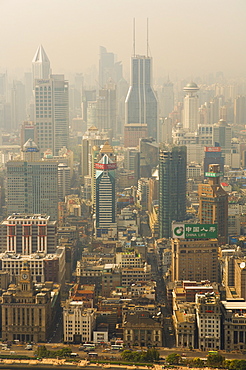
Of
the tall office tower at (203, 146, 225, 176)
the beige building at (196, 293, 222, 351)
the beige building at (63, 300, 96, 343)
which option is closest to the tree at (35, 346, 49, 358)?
the beige building at (63, 300, 96, 343)

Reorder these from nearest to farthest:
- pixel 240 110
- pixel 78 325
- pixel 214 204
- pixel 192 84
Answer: pixel 78 325, pixel 214 204, pixel 192 84, pixel 240 110

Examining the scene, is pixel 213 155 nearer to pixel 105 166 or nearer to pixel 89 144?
pixel 89 144

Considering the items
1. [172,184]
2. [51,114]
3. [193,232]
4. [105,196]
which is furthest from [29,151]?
[193,232]

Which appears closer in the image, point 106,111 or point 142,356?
point 142,356

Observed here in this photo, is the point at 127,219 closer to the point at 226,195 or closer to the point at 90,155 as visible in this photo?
the point at 226,195

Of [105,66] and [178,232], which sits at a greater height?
[105,66]

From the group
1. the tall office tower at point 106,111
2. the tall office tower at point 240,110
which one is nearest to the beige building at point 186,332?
the tall office tower at point 240,110
